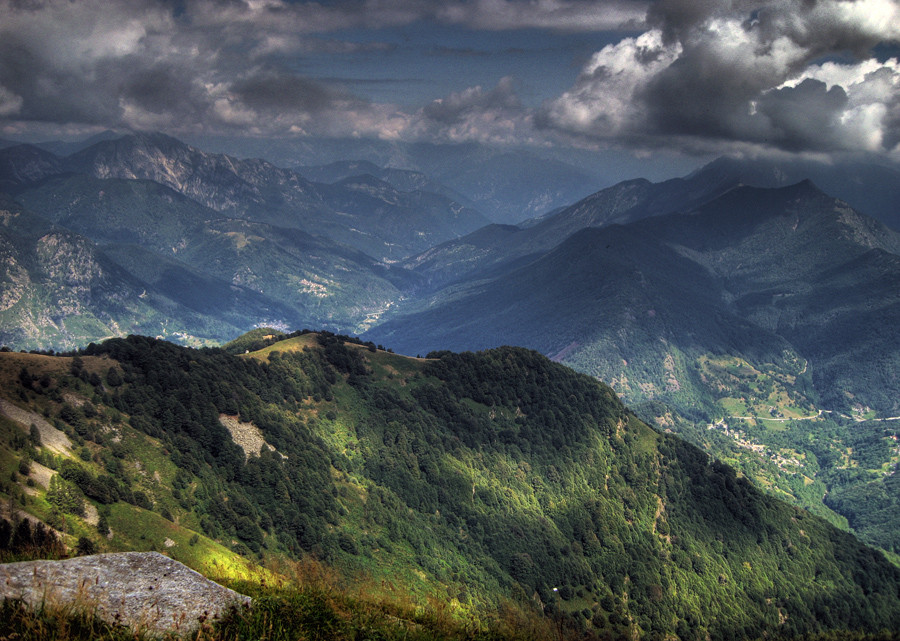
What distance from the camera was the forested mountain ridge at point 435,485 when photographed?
89312 millimetres

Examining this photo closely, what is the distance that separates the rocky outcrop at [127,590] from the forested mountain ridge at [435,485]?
4904cm

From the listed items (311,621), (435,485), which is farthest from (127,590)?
(435,485)

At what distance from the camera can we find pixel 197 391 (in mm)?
117062

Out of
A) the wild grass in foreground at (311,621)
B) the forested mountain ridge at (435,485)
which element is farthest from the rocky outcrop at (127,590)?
the forested mountain ridge at (435,485)

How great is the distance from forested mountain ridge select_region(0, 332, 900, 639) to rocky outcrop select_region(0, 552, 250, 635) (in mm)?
49045

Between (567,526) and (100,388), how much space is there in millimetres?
113878

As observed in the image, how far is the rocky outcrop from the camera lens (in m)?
18.0

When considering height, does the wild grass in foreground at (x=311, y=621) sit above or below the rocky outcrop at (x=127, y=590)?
below

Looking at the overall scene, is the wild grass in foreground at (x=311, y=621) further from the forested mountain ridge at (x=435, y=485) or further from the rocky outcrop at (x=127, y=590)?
the forested mountain ridge at (x=435, y=485)

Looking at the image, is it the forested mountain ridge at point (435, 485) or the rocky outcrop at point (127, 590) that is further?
the forested mountain ridge at point (435, 485)

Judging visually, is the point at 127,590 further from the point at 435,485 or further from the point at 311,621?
the point at 435,485

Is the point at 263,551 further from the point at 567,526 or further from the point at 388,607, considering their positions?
the point at 567,526

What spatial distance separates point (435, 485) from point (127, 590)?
12636cm

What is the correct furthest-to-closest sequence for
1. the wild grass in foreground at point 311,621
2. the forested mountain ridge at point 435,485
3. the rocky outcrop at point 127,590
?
1. the forested mountain ridge at point 435,485
2. the rocky outcrop at point 127,590
3. the wild grass in foreground at point 311,621
